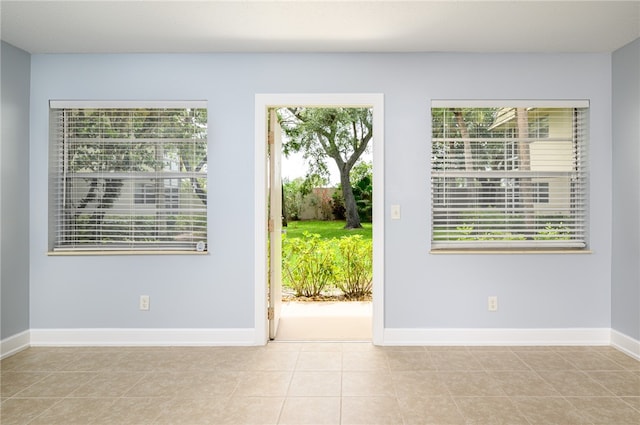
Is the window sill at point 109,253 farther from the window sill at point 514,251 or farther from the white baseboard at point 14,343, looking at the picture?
the window sill at point 514,251

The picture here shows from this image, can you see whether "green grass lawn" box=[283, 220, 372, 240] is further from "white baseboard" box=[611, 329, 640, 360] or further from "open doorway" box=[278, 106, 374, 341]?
"white baseboard" box=[611, 329, 640, 360]

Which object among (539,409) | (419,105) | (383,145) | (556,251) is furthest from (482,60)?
(539,409)

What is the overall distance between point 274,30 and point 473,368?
9.27 ft

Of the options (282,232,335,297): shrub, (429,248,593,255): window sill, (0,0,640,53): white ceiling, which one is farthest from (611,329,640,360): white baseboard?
(282,232,335,297): shrub

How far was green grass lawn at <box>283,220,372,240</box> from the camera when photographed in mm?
8375

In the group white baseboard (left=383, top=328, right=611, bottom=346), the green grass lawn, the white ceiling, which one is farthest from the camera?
the green grass lawn

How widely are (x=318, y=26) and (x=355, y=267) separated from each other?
10.8ft

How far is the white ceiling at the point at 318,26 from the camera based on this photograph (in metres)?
2.62

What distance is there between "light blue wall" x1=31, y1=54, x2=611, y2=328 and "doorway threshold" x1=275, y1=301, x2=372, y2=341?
Result: 52 centimetres

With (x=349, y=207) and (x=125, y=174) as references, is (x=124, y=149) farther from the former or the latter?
(x=349, y=207)

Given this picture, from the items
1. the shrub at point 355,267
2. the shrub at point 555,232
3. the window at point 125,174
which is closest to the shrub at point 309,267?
the shrub at point 355,267

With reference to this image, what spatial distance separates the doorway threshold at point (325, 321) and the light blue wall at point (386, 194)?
518 mm

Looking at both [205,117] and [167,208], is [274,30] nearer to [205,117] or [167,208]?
[205,117]

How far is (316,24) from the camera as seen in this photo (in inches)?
113
